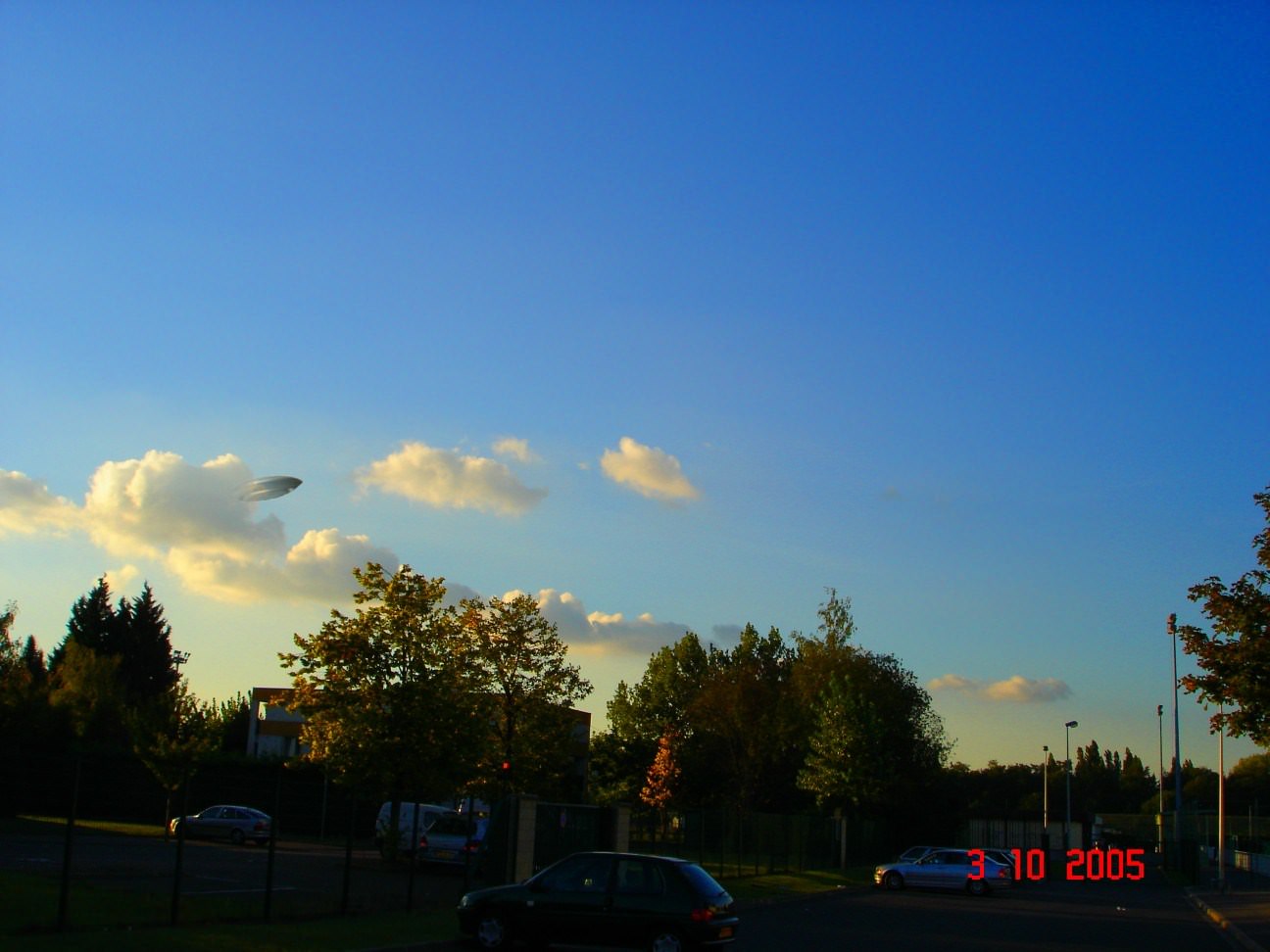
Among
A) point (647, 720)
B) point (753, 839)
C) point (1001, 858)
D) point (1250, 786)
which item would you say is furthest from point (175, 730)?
point (1250, 786)

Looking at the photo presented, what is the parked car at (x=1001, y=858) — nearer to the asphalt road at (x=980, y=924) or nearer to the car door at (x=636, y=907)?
the asphalt road at (x=980, y=924)

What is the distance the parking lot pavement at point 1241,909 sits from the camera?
2727 cm

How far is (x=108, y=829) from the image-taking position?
2973 cm

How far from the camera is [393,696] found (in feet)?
102

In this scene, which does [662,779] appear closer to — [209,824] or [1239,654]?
[209,824]

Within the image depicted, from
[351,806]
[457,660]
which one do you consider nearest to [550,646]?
[457,660]

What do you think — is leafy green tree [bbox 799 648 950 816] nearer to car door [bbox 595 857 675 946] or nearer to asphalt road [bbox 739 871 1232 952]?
asphalt road [bbox 739 871 1232 952]

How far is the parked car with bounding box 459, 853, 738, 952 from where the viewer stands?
17.7 meters

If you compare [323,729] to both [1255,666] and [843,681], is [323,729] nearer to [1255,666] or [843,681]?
[1255,666]

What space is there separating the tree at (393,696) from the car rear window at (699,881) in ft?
44.8

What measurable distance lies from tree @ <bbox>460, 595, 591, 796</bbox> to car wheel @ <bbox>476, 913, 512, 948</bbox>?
26647 mm

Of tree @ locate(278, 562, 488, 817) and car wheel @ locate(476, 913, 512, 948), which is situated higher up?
tree @ locate(278, 562, 488, 817)

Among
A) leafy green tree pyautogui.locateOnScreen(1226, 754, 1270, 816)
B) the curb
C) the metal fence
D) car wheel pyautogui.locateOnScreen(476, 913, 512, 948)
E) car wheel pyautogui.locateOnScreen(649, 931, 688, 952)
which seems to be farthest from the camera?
leafy green tree pyautogui.locateOnScreen(1226, 754, 1270, 816)
